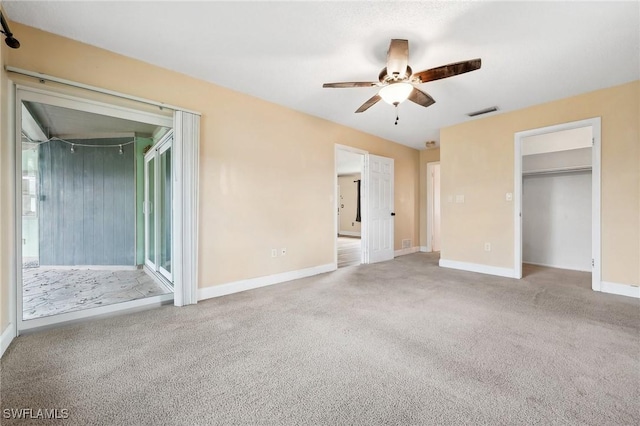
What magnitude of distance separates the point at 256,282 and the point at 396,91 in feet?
9.15

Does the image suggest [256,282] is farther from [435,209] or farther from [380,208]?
[435,209]

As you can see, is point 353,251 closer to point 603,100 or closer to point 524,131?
point 524,131

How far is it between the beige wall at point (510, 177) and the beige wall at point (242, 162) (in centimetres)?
214

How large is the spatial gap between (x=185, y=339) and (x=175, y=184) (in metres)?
1.62

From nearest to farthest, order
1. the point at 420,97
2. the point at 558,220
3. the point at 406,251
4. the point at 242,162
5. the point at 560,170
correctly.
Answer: the point at 420,97 < the point at 242,162 < the point at 560,170 < the point at 558,220 < the point at 406,251

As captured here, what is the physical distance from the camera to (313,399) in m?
1.47

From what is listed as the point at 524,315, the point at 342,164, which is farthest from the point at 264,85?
the point at 342,164

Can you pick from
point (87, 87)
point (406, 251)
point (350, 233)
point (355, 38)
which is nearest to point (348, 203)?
point (350, 233)

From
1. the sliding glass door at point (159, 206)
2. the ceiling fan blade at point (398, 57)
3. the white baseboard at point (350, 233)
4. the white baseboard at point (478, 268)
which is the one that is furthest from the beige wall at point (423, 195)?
the sliding glass door at point (159, 206)

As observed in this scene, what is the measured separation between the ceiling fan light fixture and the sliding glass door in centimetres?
242

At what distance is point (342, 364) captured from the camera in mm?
1793

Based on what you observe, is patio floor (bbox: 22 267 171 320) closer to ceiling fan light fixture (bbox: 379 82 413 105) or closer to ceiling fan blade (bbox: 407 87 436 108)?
ceiling fan light fixture (bbox: 379 82 413 105)

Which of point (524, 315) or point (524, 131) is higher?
point (524, 131)

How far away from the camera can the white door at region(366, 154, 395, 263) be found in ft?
17.2
